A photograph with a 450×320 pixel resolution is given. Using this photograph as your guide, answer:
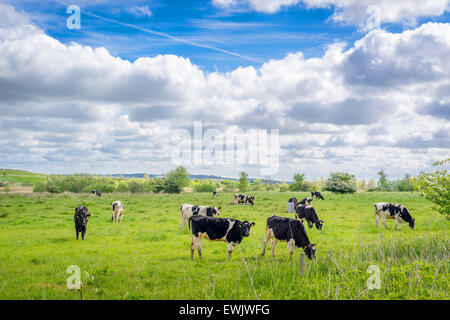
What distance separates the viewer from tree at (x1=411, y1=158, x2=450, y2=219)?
13250mm

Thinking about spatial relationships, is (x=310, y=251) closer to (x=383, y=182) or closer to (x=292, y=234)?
(x=292, y=234)

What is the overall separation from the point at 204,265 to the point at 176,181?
60.3 metres

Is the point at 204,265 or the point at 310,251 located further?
the point at 310,251

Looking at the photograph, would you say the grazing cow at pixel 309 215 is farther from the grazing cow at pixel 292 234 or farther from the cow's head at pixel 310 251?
the cow's head at pixel 310 251

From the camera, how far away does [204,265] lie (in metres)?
11.0

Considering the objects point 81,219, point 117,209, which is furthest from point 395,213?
point 117,209

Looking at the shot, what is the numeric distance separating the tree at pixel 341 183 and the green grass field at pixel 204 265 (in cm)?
3470

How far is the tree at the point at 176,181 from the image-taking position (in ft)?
231

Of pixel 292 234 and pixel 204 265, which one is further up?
pixel 292 234

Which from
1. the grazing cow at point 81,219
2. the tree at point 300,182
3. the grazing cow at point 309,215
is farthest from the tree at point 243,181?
the grazing cow at point 81,219

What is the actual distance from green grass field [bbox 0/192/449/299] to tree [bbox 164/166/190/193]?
4832 cm
